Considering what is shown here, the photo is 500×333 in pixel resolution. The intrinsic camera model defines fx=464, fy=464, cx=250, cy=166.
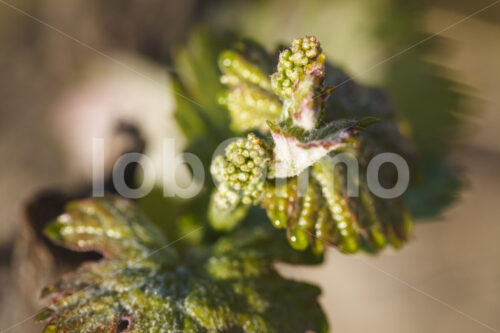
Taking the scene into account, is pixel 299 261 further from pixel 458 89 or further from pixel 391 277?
pixel 458 89

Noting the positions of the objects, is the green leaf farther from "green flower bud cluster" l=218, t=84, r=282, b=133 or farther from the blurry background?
the blurry background

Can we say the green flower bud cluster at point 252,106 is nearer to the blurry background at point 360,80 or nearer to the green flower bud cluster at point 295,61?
the green flower bud cluster at point 295,61

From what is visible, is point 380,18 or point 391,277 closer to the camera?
point 391,277

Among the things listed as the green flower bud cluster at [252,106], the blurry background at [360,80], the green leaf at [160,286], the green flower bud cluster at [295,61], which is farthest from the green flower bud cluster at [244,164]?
the blurry background at [360,80]

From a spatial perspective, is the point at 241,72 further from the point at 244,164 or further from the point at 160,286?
the point at 160,286

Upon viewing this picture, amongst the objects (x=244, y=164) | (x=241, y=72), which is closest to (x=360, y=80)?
(x=241, y=72)

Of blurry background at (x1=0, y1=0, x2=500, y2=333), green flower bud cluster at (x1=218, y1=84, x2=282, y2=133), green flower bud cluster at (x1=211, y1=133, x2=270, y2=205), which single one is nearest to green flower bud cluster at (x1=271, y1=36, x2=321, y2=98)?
green flower bud cluster at (x1=211, y1=133, x2=270, y2=205)

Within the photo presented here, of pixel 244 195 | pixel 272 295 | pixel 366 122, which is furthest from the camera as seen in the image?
pixel 272 295

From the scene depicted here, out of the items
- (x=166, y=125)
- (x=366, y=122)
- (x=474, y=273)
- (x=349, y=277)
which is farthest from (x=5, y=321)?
(x=474, y=273)
